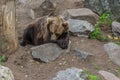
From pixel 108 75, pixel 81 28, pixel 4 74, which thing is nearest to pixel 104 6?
pixel 81 28

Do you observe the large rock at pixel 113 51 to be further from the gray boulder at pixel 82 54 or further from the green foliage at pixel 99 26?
the gray boulder at pixel 82 54

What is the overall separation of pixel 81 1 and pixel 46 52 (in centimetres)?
338

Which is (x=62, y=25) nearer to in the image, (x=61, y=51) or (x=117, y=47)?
(x=61, y=51)

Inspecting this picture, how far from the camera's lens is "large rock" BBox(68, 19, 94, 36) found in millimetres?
7818

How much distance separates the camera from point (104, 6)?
9492mm

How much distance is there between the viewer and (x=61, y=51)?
22.9 ft

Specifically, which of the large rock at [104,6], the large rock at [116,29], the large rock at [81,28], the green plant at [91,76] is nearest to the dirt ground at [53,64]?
the green plant at [91,76]

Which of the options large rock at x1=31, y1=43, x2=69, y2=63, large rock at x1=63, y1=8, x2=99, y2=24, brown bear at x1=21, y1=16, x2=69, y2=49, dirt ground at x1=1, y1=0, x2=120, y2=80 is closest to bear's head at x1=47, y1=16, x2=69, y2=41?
brown bear at x1=21, y1=16, x2=69, y2=49

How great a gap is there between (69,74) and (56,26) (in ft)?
4.12

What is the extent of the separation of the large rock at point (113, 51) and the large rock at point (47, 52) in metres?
0.97

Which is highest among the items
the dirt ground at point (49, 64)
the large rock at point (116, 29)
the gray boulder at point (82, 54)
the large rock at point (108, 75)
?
the large rock at point (116, 29)

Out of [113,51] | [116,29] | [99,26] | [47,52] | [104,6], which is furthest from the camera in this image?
[104,6]

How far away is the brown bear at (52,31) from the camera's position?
699cm

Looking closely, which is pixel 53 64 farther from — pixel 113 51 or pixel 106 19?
pixel 106 19
